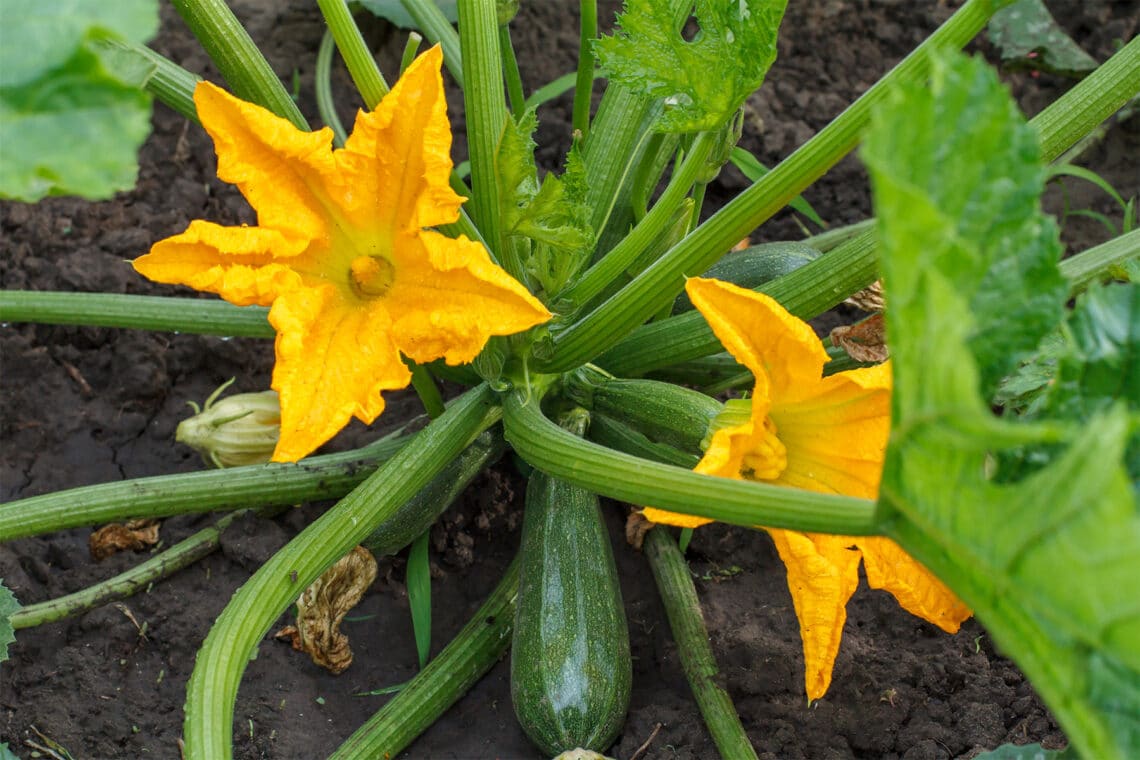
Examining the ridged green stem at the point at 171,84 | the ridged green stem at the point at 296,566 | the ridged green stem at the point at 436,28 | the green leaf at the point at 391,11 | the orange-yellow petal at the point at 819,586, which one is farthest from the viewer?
the green leaf at the point at 391,11

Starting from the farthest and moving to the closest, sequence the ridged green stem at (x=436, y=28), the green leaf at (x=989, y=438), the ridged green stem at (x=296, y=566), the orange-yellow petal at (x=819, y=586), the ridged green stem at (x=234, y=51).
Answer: the ridged green stem at (x=436, y=28)
the ridged green stem at (x=234, y=51)
the orange-yellow petal at (x=819, y=586)
the ridged green stem at (x=296, y=566)
the green leaf at (x=989, y=438)

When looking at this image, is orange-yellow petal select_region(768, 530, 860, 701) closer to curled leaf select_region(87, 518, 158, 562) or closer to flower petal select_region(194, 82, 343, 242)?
flower petal select_region(194, 82, 343, 242)

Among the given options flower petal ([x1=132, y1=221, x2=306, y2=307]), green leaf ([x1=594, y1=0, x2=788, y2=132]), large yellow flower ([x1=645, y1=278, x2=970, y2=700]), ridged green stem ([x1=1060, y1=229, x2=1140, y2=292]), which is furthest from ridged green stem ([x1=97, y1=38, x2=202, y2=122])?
ridged green stem ([x1=1060, y1=229, x2=1140, y2=292])

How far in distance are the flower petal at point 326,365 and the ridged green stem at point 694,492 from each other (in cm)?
22

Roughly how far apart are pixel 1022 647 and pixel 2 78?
3.25 feet

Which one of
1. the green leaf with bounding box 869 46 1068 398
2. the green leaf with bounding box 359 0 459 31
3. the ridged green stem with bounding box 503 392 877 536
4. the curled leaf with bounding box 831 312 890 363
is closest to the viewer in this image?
the green leaf with bounding box 869 46 1068 398

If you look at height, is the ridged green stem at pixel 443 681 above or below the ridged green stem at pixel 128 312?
below

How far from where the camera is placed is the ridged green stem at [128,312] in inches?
78.1

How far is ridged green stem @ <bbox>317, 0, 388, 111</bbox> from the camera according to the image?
1601 mm

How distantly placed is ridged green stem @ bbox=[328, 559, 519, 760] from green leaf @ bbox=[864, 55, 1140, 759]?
1.02 metres

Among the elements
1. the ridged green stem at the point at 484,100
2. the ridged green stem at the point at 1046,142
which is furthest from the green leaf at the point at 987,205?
the ridged green stem at the point at 484,100

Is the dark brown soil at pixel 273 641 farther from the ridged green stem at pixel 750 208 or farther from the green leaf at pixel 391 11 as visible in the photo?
the ridged green stem at pixel 750 208

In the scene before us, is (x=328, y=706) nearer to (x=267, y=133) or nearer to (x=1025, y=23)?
(x=267, y=133)

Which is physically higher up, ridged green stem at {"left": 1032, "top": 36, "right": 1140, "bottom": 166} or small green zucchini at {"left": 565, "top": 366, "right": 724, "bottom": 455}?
ridged green stem at {"left": 1032, "top": 36, "right": 1140, "bottom": 166}
